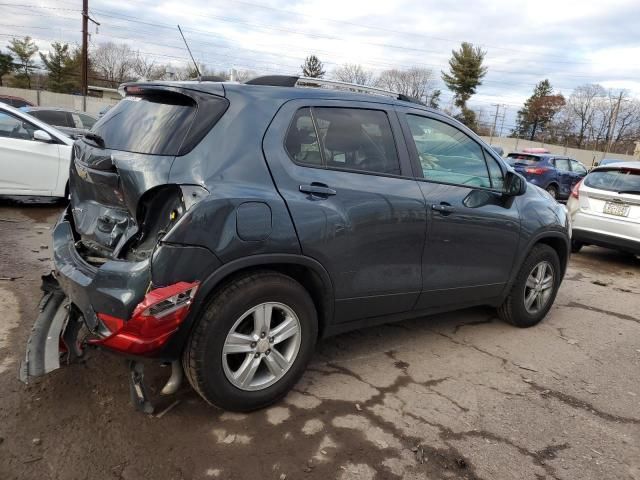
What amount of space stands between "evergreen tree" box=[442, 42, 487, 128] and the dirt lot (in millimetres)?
50815

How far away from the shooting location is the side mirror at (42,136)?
737cm

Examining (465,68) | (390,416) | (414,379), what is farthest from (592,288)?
(465,68)

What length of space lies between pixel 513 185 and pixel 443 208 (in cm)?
90

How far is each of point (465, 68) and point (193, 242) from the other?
54.6 meters

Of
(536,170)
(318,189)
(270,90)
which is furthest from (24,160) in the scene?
(536,170)

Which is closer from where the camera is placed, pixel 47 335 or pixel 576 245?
pixel 47 335

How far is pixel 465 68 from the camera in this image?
170ft

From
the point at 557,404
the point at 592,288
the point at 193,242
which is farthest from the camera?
the point at 592,288

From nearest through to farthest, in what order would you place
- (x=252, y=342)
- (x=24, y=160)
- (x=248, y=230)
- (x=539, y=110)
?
(x=248, y=230)
(x=252, y=342)
(x=24, y=160)
(x=539, y=110)

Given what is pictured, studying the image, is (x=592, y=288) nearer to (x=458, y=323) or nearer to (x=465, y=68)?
(x=458, y=323)

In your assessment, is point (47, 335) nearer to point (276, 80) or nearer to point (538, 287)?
point (276, 80)

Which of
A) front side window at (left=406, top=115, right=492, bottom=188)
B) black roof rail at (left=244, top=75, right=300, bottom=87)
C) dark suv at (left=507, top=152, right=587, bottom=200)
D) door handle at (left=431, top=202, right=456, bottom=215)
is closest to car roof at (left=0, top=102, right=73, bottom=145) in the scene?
black roof rail at (left=244, top=75, right=300, bottom=87)

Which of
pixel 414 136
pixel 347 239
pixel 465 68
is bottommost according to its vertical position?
pixel 347 239

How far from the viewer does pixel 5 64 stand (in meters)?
50.5
